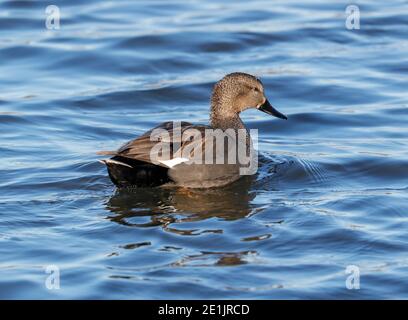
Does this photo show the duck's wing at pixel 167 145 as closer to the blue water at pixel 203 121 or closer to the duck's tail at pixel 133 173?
the duck's tail at pixel 133 173

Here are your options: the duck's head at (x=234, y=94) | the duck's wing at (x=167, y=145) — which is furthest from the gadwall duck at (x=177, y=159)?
the duck's head at (x=234, y=94)

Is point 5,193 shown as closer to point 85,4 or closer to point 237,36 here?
point 237,36

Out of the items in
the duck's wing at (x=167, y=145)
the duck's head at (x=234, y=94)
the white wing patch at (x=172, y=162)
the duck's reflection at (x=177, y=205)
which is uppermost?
the duck's head at (x=234, y=94)

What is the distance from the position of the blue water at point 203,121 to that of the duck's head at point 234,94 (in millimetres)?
617

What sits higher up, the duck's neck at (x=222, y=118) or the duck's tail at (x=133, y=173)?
the duck's neck at (x=222, y=118)

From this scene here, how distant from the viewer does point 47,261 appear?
7102mm

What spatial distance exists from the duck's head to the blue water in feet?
2.02

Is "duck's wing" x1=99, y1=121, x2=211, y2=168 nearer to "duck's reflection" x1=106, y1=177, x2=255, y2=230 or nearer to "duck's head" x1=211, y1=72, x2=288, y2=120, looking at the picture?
"duck's reflection" x1=106, y1=177, x2=255, y2=230

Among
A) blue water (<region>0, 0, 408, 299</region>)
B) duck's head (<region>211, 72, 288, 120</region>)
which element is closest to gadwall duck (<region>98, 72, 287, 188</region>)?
blue water (<region>0, 0, 408, 299</region>)

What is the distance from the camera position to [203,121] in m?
11.1

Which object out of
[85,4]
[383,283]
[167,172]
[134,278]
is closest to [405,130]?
[167,172]

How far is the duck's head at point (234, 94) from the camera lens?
31.0ft

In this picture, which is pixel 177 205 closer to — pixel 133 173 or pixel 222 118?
pixel 133 173

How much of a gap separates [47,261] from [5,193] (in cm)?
170
